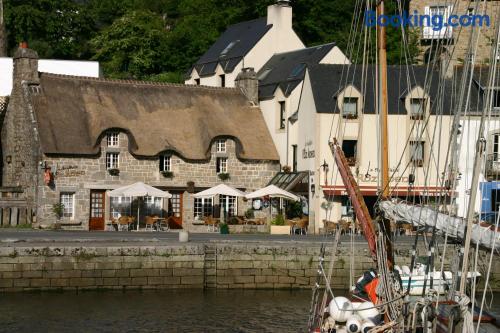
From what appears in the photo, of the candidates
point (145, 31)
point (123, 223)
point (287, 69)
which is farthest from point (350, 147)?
point (145, 31)

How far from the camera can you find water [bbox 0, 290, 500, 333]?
27.8 metres

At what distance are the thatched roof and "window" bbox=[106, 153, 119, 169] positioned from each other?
2.81 feet

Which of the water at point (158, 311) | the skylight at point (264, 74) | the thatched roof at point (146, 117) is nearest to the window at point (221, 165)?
the thatched roof at point (146, 117)

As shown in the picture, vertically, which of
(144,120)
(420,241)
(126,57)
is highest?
(126,57)

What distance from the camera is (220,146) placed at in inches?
2071

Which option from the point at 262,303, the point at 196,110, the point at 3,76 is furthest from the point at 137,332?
the point at 3,76

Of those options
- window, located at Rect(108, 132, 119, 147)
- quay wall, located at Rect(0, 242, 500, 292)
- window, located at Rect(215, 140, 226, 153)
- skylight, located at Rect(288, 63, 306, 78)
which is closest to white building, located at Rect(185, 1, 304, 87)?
skylight, located at Rect(288, 63, 306, 78)

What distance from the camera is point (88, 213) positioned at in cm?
4925

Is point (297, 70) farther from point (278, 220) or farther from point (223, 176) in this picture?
point (278, 220)

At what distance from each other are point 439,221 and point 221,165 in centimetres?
3284

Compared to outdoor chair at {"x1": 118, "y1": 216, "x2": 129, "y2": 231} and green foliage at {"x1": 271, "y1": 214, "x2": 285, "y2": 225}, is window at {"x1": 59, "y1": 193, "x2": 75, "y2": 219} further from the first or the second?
green foliage at {"x1": 271, "y1": 214, "x2": 285, "y2": 225}

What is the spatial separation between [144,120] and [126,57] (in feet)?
86.0

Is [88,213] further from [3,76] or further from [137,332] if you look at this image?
[137,332]

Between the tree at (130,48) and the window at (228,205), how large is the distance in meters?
25.1
